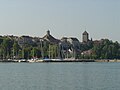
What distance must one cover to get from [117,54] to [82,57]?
16.0 m

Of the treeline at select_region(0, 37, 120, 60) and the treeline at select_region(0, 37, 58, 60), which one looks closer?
the treeline at select_region(0, 37, 58, 60)

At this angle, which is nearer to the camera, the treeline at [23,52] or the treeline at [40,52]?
the treeline at [23,52]

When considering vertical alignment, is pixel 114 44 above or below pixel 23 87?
above

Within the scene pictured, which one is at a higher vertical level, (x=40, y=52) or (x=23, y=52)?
(x=40, y=52)

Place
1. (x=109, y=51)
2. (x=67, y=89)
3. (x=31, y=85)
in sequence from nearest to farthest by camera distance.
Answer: (x=67, y=89) → (x=31, y=85) → (x=109, y=51)

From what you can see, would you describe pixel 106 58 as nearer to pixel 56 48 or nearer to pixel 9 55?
pixel 56 48

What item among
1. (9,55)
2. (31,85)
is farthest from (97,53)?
(31,85)

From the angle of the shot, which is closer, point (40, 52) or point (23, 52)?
point (23, 52)

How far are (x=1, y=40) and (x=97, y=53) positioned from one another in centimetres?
4054

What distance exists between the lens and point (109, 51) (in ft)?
556

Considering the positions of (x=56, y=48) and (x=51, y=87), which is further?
(x=56, y=48)

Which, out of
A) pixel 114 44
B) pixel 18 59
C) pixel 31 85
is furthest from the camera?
pixel 114 44

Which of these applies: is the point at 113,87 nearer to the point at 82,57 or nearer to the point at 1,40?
the point at 82,57

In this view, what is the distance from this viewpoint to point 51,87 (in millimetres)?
39281
